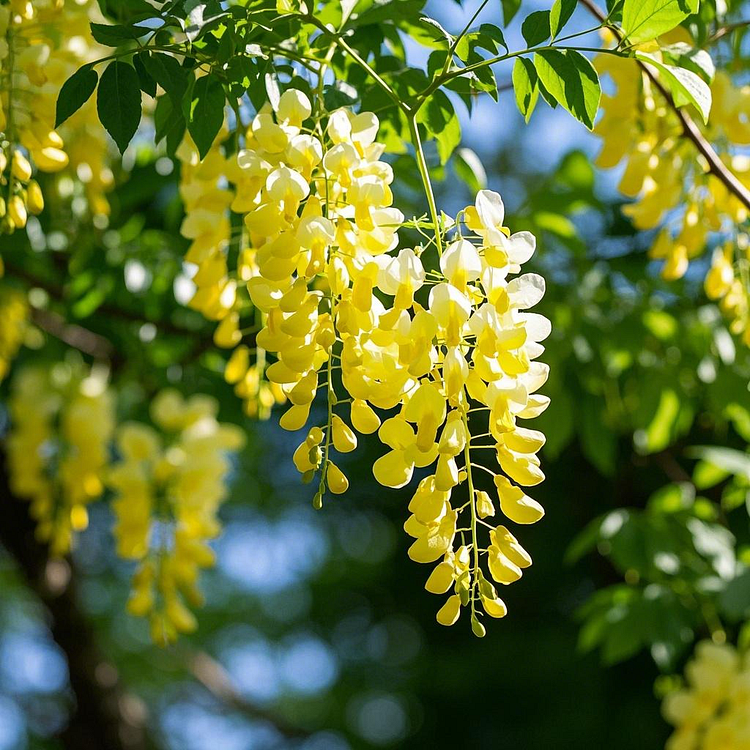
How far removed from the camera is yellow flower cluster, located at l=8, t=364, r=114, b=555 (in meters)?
2.33

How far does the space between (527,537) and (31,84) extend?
2788 millimetres

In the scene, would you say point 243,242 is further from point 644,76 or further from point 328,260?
point 644,76

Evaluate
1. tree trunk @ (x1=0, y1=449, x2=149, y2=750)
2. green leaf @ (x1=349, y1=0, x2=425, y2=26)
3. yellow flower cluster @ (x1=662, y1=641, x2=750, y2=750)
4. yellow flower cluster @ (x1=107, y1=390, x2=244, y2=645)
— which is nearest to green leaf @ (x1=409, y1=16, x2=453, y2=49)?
green leaf @ (x1=349, y1=0, x2=425, y2=26)

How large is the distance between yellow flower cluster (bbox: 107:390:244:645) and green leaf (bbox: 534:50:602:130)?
125cm

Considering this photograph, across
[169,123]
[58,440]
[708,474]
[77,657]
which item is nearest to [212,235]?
[169,123]

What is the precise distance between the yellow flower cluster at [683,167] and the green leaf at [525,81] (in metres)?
0.39

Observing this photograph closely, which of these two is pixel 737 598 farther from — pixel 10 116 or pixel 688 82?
pixel 10 116

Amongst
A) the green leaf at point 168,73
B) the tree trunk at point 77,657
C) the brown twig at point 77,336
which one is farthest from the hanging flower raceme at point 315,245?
the tree trunk at point 77,657

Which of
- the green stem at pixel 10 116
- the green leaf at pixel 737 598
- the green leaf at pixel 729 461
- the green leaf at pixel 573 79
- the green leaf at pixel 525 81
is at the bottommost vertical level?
the green leaf at pixel 737 598

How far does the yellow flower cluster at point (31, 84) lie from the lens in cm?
104

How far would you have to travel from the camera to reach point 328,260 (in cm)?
84

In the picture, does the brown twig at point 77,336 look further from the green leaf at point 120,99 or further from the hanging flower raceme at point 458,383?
the hanging flower raceme at point 458,383

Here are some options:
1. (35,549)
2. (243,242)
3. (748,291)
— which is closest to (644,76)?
(748,291)

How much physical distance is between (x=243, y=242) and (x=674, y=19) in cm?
60
